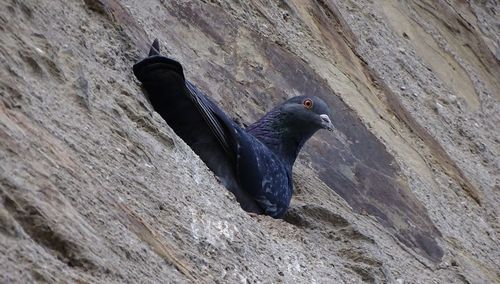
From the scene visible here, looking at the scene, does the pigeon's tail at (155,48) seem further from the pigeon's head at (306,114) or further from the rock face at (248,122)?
the pigeon's head at (306,114)

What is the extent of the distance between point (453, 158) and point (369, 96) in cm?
73

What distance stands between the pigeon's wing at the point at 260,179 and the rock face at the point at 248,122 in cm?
14

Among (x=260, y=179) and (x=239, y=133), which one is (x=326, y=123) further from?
(x=239, y=133)

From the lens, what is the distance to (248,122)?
6.22 m

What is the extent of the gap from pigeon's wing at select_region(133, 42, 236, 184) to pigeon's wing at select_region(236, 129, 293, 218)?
0.07 meters

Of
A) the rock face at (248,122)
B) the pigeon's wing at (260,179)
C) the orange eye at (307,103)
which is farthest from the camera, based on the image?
the orange eye at (307,103)

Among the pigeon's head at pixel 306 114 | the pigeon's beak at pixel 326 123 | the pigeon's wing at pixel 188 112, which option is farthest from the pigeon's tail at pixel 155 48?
the pigeon's beak at pixel 326 123

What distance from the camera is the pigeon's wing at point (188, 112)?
484cm

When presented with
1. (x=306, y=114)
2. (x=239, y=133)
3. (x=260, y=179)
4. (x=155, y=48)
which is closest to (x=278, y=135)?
(x=306, y=114)

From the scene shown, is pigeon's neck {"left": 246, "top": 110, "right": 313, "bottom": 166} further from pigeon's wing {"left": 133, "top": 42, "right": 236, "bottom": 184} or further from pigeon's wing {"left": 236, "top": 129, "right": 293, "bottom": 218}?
pigeon's wing {"left": 133, "top": 42, "right": 236, "bottom": 184}

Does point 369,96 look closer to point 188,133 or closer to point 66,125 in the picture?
point 188,133

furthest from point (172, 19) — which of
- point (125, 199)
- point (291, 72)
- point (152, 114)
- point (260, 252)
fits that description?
point (125, 199)

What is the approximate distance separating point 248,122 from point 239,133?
0.90 m

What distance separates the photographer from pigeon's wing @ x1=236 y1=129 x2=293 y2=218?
5367 mm
